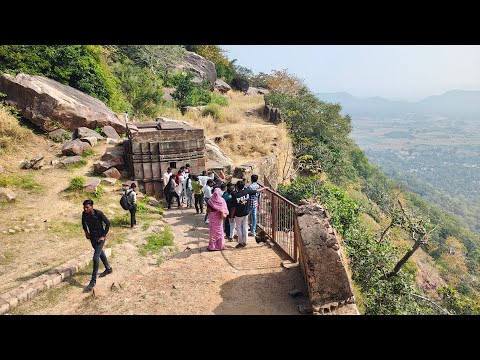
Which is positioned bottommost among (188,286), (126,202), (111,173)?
(188,286)

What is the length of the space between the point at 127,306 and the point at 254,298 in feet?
6.74

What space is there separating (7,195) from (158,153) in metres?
4.28

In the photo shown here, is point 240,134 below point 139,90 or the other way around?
below

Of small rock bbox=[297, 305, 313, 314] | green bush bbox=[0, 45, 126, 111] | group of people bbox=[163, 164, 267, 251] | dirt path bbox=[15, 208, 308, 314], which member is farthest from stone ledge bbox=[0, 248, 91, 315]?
green bush bbox=[0, 45, 126, 111]

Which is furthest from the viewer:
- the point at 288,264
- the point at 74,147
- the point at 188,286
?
the point at 74,147

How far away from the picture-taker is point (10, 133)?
41.1 feet

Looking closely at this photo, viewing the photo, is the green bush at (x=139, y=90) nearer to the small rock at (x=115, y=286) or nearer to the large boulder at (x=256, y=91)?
the large boulder at (x=256, y=91)

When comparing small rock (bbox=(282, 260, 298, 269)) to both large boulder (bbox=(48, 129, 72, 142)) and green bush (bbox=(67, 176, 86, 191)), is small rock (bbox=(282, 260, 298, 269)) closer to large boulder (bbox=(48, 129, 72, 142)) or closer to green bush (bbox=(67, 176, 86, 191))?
green bush (bbox=(67, 176, 86, 191))

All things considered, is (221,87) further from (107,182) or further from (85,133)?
(107,182)

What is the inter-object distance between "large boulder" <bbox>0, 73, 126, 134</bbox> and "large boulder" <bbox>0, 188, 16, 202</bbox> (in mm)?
4632

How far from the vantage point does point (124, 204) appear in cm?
843

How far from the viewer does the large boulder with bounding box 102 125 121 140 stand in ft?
45.3

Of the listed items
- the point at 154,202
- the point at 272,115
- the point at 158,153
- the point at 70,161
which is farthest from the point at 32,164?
the point at 272,115

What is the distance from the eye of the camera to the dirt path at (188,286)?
223 inches
